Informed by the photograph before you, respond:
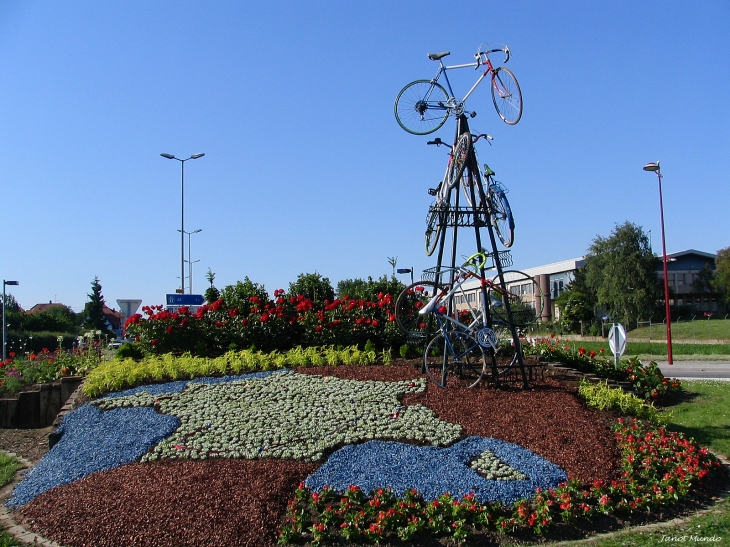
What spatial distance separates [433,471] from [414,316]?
15.6ft

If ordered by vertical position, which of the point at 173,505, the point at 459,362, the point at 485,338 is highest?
the point at 485,338

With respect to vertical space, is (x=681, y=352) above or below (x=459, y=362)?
below

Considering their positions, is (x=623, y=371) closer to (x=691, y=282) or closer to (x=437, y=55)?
(x=437, y=55)

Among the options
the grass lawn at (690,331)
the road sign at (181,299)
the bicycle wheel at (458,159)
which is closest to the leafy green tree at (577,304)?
the grass lawn at (690,331)

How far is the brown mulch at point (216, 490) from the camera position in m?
5.04

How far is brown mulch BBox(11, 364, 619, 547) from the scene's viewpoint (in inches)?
198

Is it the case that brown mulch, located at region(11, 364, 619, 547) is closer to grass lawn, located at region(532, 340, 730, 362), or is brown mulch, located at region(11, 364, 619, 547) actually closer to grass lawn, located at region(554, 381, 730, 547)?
grass lawn, located at region(554, 381, 730, 547)

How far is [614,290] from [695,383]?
1445 inches

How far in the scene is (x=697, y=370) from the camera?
19.5 metres

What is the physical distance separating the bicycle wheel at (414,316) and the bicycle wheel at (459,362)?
0.45 metres

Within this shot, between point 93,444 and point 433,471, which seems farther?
point 93,444

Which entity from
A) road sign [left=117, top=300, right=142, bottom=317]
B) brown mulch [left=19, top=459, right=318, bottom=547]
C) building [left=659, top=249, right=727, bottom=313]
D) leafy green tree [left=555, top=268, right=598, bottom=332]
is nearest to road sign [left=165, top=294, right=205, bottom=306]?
road sign [left=117, top=300, right=142, bottom=317]

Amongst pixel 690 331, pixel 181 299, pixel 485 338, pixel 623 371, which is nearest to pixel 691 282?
pixel 690 331

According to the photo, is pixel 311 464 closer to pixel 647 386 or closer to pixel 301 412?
pixel 301 412
